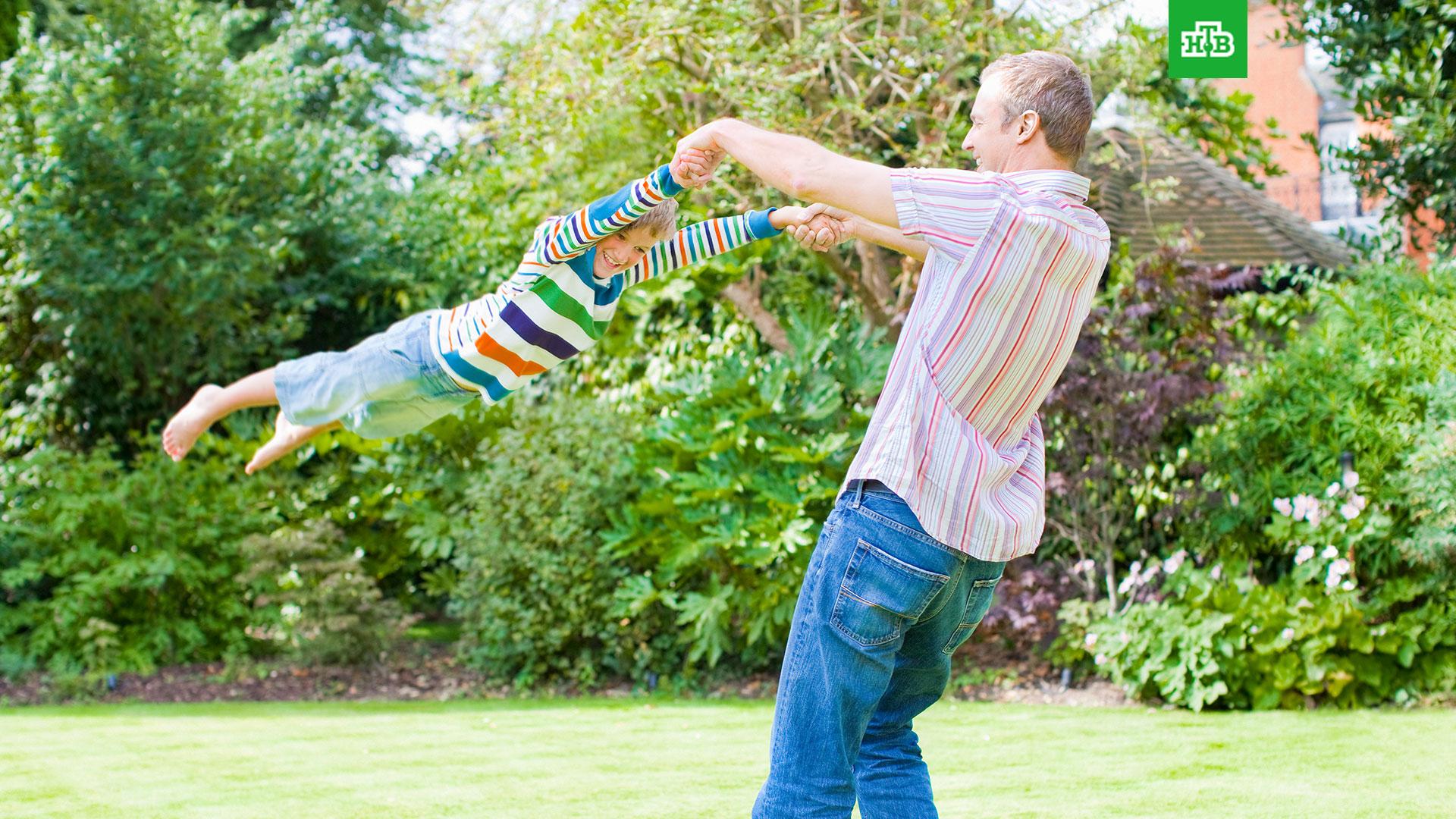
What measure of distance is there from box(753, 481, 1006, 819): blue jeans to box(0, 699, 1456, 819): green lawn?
1.89 metres

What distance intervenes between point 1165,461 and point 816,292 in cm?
253

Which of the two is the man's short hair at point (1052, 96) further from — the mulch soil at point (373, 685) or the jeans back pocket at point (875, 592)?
the mulch soil at point (373, 685)

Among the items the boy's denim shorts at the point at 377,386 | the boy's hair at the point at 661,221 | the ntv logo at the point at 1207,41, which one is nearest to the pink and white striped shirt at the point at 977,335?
the boy's hair at the point at 661,221

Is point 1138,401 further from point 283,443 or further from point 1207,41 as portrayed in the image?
point 283,443

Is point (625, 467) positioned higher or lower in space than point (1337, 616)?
higher

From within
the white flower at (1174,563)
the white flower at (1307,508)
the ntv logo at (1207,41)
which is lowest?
the white flower at (1174,563)

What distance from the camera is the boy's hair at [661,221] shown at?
11.4 ft

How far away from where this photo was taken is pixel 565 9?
769 centimetres

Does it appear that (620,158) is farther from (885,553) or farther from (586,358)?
(885,553)

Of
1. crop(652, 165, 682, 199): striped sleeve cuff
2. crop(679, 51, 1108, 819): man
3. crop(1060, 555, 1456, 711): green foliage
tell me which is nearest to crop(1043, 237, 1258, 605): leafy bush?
crop(1060, 555, 1456, 711): green foliage

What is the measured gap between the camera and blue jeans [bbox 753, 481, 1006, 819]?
2.18 meters

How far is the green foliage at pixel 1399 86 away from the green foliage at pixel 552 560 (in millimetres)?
4415

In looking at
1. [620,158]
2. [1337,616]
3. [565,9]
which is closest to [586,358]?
[620,158]

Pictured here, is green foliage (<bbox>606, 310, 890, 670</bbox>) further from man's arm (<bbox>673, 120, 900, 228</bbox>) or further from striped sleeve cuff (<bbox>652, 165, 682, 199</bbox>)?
man's arm (<bbox>673, 120, 900, 228</bbox>)
